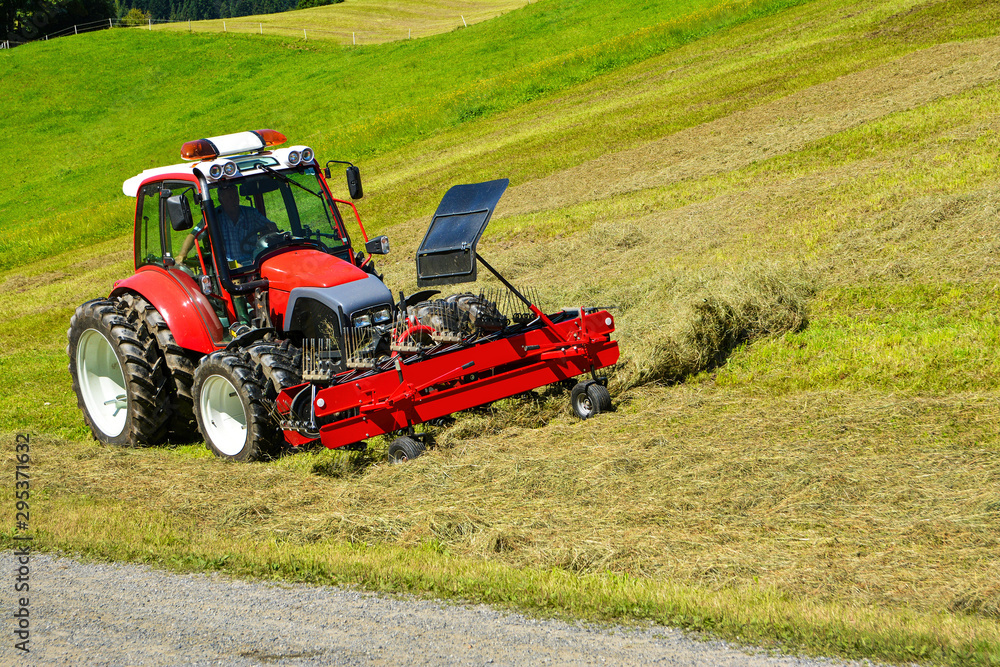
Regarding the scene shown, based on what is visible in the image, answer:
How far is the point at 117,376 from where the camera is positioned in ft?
31.1

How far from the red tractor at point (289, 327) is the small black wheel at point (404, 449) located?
0.01 m

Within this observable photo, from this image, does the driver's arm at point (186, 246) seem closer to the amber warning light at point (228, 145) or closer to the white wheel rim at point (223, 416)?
the amber warning light at point (228, 145)

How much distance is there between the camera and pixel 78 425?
10.1 m

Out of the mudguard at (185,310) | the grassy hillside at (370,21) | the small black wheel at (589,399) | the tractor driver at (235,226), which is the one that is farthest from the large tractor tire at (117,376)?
the grassy hillside at (370,21)

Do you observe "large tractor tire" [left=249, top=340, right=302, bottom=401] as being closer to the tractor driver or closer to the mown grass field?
the mown grass field

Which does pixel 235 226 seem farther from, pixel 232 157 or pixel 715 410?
pixel 715 410

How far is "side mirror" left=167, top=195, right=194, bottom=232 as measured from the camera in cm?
780

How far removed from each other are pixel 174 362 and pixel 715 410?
465cm

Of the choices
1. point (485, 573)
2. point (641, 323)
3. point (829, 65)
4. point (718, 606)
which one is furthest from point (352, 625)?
point (829, 65)

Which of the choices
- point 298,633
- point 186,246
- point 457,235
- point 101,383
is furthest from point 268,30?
point 298,633

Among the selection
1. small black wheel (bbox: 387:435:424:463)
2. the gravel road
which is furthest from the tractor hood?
the gravel road

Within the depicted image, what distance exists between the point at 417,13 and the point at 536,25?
62.2 feet

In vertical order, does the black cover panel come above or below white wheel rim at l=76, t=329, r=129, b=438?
above

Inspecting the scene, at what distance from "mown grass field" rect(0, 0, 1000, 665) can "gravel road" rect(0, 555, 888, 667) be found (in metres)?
0.23
